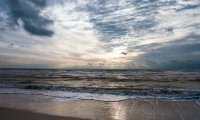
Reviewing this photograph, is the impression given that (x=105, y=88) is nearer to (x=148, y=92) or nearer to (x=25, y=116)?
(x=148, y=92)

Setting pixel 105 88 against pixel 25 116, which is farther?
pixel 105 88

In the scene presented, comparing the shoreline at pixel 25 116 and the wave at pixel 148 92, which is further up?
the wave at pixel 148 92

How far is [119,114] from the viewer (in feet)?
29.3

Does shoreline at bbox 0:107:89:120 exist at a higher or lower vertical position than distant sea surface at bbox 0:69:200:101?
lower

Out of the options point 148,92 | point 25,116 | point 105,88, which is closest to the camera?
point 25,116

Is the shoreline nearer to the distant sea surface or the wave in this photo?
the distant sea surface

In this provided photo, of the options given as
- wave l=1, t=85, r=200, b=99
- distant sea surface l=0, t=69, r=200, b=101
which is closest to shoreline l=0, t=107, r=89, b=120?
distant sea surface l=0, t=69, r=200, b=101

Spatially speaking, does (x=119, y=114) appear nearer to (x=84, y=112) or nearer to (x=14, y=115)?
(x=84, y=112)

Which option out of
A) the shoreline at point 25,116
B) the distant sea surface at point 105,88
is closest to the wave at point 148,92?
the distant sea surface at point 105,88

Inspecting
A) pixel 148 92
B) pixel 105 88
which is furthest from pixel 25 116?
pixel 105 88

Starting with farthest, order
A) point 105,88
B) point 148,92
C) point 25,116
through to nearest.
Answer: point 105,88, point 148,92, point 25,116

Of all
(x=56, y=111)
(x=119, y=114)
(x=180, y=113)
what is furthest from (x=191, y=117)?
(x=56, y=111)

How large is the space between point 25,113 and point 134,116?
450 cm

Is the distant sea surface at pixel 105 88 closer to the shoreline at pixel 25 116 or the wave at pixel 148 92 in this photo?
the wave at pixel 148 92
